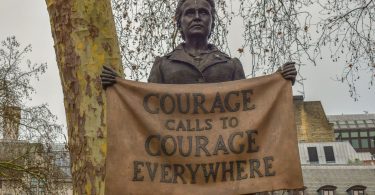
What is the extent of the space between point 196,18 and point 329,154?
3866 centimetres

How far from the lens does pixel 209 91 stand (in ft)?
16.0

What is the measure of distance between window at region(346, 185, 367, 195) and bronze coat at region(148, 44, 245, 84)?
103 ft

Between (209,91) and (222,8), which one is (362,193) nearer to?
(222,8)

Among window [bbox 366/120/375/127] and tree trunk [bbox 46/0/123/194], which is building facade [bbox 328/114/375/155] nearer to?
window [bbox 366/120/375/127]

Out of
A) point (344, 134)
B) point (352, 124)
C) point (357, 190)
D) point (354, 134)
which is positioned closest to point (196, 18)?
point (357, 190)

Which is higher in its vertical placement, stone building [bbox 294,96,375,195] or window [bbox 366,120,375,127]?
window [bbox 366,120,375,127]

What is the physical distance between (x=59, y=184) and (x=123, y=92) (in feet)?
39.6

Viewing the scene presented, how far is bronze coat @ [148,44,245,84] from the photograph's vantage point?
16.8ft

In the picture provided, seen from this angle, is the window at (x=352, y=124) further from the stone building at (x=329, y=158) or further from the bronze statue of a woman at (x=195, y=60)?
the bronze statue of a woman at (x=195, y=60)

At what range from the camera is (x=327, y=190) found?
35.0 m

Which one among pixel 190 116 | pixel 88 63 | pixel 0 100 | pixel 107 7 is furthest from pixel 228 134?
pixel 0 100

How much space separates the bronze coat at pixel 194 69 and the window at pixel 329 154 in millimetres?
37767

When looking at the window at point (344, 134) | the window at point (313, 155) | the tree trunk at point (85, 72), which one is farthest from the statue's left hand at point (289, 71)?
the window at point (344, 134)

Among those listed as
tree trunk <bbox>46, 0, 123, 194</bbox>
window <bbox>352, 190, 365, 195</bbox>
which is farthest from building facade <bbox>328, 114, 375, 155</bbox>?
tree trunk <bbox>46, 0, 123, 194</bbox>
